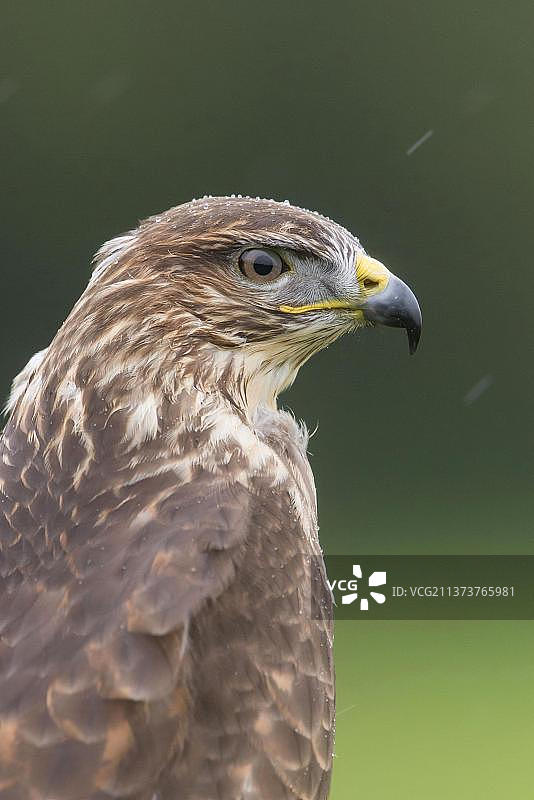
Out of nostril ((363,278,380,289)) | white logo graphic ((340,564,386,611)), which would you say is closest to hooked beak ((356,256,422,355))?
nostril ((363,278,380,289))

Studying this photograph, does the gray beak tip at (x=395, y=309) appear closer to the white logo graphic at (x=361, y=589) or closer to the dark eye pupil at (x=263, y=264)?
the dark eye pupil at (x=263, y=264)

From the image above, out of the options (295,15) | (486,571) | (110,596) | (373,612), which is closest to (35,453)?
(110,596)

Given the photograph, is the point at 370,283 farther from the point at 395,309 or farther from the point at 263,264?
the point at 263,264

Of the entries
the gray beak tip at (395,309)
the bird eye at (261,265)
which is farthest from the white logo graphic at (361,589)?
the bird eye at (261,265)

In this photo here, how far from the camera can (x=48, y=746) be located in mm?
2055

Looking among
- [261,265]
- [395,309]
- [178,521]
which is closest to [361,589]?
[395,309]

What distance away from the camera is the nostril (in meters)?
2.86

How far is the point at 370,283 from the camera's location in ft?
9.40

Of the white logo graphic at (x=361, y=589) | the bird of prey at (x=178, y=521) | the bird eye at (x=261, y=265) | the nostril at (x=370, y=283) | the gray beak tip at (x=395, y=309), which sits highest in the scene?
the bird eye at (x=261, y=265)

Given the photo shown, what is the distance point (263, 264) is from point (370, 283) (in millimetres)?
255

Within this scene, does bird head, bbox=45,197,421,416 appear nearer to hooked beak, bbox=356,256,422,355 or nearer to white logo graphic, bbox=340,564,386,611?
hooked beak, bbox=356,256,422,355

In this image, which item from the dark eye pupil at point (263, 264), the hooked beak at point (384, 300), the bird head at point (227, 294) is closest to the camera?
the bird head at point (227, 294)

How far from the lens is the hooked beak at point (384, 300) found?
9.36 feet

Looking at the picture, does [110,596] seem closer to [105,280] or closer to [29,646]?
[29,646]
